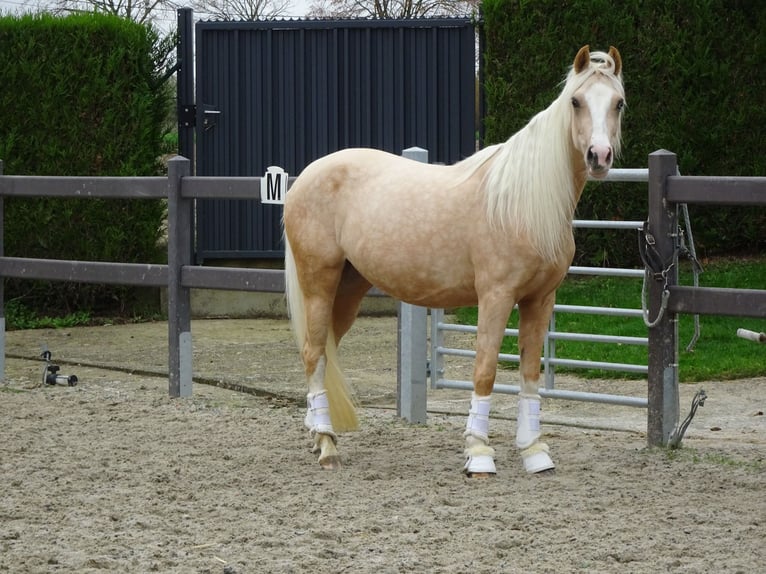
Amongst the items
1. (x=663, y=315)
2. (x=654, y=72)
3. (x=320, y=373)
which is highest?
(x=654, y=72)

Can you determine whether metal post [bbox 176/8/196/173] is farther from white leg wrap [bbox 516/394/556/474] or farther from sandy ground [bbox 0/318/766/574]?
white leg wrap [bbox 516/394/556/474]

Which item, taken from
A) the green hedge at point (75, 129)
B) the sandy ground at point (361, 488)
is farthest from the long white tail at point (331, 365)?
the green hedge at point (75, 129)

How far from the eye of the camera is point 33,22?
9664 mm

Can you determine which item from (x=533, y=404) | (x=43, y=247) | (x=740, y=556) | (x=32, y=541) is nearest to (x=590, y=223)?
(x=533, y=404)

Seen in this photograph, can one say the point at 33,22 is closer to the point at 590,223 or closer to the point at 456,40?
the point at 456,40

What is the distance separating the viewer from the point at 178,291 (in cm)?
675

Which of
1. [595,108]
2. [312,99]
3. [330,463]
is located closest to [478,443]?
[330,463]

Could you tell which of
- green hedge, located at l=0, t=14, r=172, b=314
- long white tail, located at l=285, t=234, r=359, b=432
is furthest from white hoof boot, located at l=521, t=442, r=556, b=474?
green hedge, located at l=0, t=14, r=172, b=314

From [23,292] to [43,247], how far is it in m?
0.45

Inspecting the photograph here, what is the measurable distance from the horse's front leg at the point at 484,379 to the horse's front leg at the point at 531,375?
0.55 feet

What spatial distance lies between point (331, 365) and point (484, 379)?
0.87m

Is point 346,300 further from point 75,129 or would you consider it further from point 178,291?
point 75,129

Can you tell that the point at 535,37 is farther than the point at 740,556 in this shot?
Yes

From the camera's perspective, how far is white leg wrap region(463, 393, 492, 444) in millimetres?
4754
